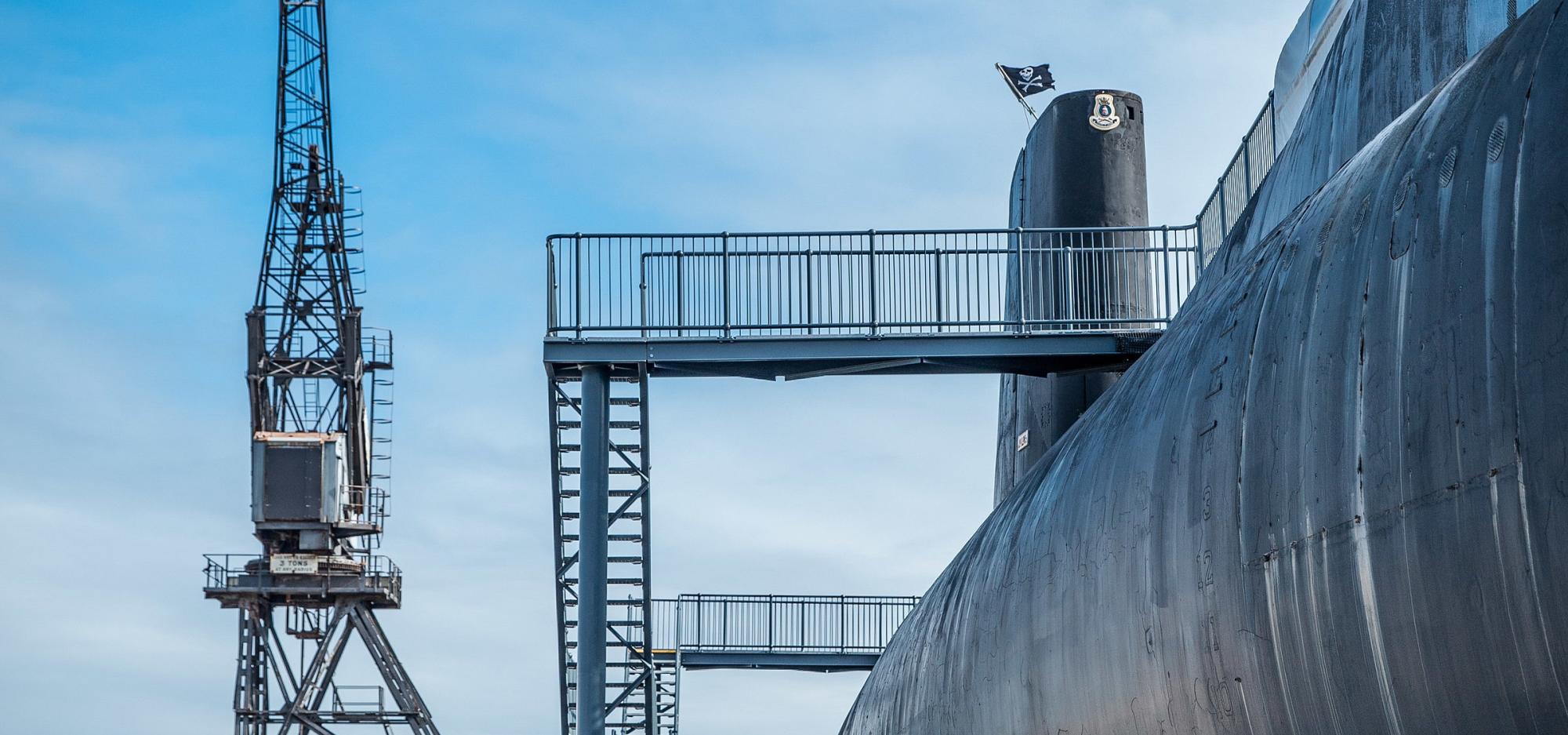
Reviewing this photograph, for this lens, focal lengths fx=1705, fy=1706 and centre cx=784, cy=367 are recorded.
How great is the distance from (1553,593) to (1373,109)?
522 centimetres

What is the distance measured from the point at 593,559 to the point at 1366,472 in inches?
567

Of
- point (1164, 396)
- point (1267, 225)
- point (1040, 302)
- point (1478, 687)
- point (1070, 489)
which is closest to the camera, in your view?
point (1478, 687)

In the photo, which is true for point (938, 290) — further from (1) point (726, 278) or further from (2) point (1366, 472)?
(2) point (1366, 472)

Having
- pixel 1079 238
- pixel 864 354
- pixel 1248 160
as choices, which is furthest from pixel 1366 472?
pixel 1079 238

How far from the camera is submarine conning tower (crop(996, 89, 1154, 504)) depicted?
645 inches

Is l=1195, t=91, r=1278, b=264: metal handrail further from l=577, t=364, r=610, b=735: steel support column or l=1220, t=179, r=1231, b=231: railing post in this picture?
l=577, t=364, r=610, b=735: steel support column

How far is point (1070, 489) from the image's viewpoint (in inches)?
288

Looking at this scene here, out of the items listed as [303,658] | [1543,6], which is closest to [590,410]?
[1543,6]

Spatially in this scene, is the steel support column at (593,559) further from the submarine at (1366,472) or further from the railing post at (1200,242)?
the submarine at (1366,472)

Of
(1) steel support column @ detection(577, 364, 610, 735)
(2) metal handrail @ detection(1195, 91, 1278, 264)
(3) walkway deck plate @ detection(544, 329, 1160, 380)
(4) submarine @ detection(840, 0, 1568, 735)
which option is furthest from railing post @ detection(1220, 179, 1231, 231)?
(4) submarine @ detection(840, 0, 1568, 735)

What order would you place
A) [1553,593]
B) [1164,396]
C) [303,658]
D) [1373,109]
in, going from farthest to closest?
[303,658], [1373,109], [1164,396], [1553,593]

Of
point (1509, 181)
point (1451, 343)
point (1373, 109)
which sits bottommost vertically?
point (1451, 343)

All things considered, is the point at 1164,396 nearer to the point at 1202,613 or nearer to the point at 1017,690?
the point at 1202,613

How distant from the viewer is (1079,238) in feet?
56.0
